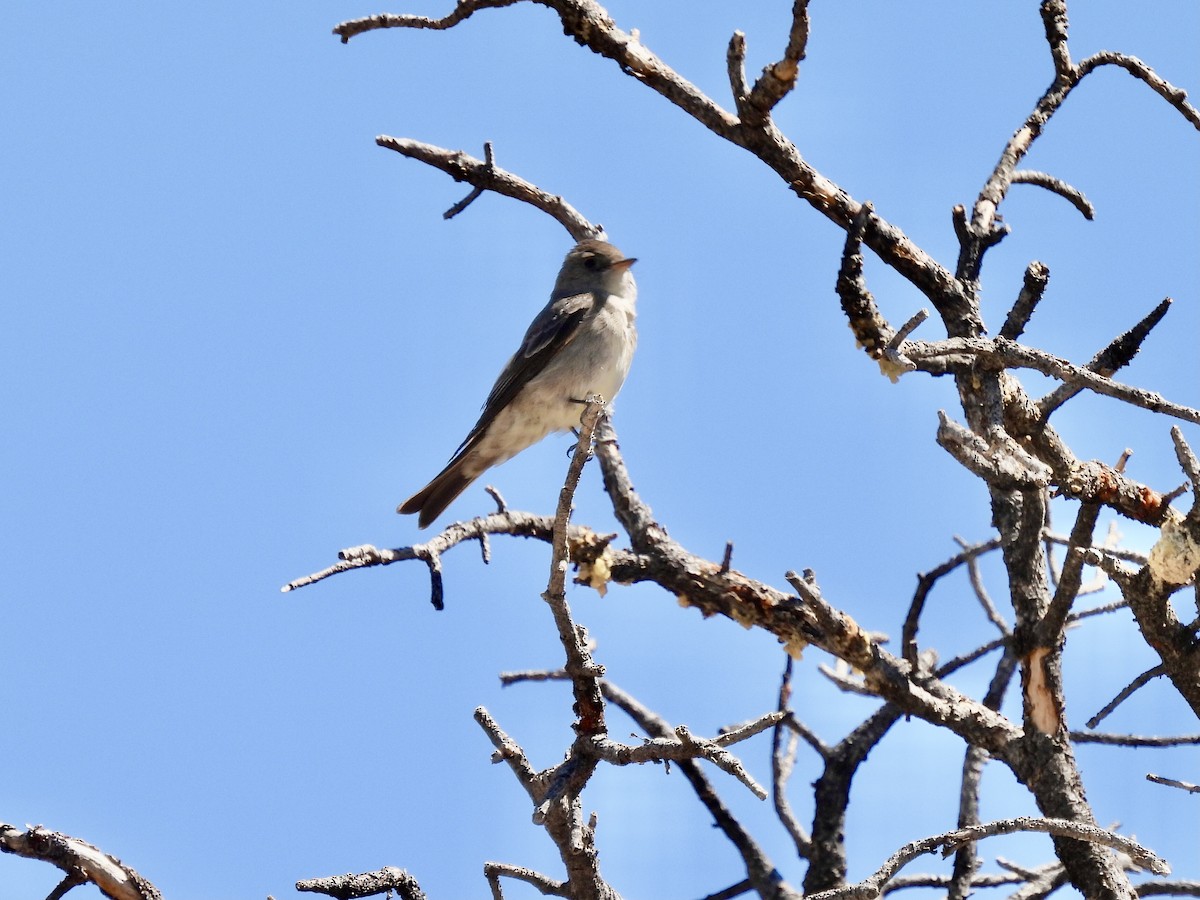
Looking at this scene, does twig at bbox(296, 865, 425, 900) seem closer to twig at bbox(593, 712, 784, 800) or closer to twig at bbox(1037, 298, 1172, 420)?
twig at bbox(593, 712, 784, 800)

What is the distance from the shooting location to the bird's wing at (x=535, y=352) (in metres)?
7.18

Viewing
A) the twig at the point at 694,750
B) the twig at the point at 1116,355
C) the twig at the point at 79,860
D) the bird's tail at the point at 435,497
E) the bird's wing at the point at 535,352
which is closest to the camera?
the twig at the point at 694,750

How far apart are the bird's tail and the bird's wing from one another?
0.13 metres

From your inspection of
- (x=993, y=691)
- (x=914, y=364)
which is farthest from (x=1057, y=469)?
(x=993, y=691)

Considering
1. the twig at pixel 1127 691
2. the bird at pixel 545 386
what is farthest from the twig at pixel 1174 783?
the bird at pixel 545 386

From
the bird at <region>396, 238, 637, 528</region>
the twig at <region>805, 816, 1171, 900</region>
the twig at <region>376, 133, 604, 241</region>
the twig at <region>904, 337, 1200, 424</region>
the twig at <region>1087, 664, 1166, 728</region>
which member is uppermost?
the twig at <region>376, 133, 604, 241</region>

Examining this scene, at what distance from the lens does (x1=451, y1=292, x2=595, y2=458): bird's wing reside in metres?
7.18

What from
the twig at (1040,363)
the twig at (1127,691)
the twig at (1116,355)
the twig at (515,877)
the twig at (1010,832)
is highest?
the twig at (1116,355)

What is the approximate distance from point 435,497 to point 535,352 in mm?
978

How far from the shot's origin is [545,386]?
712 centimetres

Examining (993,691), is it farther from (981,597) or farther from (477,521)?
(477,521)

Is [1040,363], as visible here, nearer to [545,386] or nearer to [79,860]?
[79,860]

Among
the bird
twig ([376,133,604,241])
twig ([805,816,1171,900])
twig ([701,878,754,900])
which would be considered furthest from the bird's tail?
twig ([805,816,1171,900])

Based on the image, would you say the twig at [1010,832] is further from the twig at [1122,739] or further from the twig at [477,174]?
the twig at [477,174]
